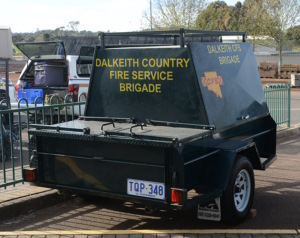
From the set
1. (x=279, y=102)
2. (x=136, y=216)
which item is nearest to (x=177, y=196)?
(x=136, y=216)

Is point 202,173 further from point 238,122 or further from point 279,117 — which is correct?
point 279,117

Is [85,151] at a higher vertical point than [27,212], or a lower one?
higher

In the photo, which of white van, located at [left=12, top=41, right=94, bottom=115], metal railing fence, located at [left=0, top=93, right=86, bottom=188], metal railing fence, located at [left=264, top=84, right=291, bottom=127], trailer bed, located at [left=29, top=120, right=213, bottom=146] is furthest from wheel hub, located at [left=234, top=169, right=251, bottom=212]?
white van, located at [left=12, top=41, right=94, bottom=115]

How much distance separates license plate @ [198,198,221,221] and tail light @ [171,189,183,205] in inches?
25.2

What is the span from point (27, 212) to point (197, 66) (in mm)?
2756

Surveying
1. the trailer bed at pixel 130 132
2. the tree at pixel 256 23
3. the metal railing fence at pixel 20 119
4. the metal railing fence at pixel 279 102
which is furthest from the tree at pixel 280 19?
the trailer bed at pixel 130 132

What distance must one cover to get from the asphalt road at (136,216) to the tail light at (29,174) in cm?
54

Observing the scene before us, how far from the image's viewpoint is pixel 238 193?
18.5ft

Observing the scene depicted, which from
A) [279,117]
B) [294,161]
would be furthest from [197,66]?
[279,117]

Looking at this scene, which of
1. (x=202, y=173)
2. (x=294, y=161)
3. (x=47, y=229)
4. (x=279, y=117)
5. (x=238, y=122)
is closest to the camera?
(x=202, y=173)

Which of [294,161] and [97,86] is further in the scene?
[294,161]

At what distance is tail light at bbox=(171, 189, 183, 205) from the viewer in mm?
4777

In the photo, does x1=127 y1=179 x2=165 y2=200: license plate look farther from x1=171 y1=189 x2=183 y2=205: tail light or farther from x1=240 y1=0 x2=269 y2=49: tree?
x1=240 y1=0 x2=269 y2=49: tree

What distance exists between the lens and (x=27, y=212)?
6270mm
